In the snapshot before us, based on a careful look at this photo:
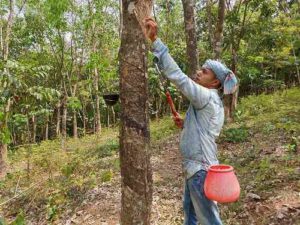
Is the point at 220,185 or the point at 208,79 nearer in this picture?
the point at 220,185

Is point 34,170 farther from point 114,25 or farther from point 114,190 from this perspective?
point 114,25

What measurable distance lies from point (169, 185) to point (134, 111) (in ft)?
12.1

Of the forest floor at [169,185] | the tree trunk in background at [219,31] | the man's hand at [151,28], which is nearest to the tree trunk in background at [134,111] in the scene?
the man's hand at [151,28]

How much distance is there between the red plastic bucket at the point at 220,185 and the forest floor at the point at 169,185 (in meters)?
1.87

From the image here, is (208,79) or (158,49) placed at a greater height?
(158,49)

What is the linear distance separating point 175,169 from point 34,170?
3090 mm

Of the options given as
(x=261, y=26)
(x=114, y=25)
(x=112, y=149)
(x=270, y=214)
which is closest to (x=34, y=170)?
(x=112, y=149)

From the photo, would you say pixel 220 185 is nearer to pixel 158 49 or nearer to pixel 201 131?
pixel 201 131

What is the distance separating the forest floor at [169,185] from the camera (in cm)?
514

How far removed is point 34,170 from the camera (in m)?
8.35

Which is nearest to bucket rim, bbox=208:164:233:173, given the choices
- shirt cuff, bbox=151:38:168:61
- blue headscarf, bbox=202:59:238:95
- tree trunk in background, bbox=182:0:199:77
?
blue headscarf, bbox=202:59:238:95

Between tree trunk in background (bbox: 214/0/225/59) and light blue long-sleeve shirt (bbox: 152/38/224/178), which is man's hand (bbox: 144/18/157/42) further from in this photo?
tree trunk in background (bbox: 214/0/225/59)

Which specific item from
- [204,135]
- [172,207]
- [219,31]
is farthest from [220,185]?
[219,31]

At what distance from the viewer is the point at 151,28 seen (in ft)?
9.72
